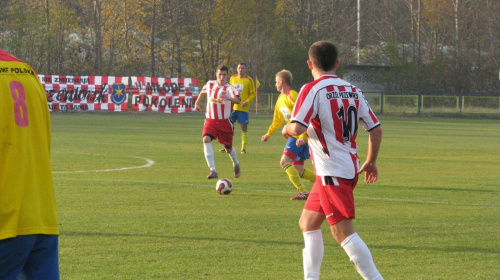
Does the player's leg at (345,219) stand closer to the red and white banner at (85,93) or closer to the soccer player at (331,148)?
the soccer player at (331,148)

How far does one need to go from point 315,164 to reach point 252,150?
1403cm

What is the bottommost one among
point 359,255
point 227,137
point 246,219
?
point 246,219

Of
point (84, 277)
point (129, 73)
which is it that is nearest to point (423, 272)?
point (84, 277)

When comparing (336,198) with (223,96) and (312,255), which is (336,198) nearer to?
(312,255)

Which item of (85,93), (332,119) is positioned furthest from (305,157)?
(85,93)

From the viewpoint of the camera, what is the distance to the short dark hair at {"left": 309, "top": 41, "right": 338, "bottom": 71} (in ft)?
17.0

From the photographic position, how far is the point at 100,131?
25156 millimetres

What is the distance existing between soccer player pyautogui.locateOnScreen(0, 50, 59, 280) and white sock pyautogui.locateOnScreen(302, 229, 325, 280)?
2262 millimetres

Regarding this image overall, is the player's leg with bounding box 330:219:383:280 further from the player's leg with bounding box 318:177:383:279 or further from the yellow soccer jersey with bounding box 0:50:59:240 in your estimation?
the yellow soccer jersey with bounding box 0:50:59:240

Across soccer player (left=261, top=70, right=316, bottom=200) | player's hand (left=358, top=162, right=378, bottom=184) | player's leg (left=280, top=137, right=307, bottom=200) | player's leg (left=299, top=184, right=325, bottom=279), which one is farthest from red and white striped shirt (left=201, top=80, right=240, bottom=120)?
player's leg (left=299, top=184, right=325, bottom=279)

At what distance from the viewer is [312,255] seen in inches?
206

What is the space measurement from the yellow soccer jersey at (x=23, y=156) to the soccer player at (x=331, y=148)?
2107 millimetres

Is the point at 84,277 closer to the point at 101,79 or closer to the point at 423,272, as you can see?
the point at 423,272

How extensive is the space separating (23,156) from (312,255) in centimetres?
257
